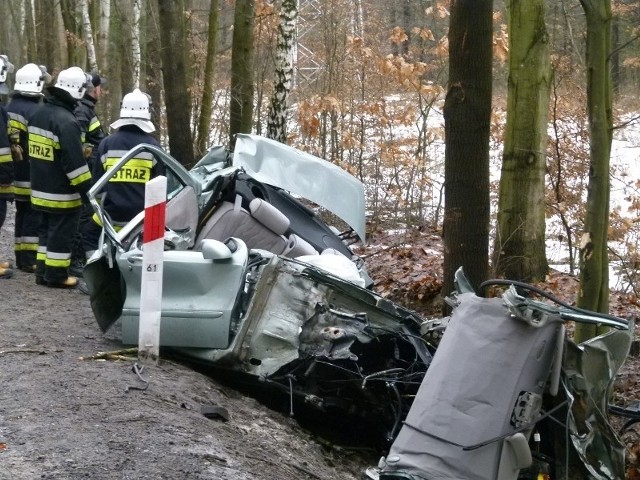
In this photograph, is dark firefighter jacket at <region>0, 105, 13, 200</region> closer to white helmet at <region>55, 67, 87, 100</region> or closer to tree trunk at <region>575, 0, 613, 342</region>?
white helmet at <region>55, 67, 87, 100</region>

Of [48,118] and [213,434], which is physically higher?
[48,118]

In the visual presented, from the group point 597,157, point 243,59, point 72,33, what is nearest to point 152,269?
point 597,157

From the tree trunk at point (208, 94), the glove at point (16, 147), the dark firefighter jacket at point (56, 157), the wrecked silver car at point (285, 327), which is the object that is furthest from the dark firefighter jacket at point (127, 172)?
the tree trunk at point (208, 94)

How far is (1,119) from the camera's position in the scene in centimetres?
916

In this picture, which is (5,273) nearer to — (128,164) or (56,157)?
(56,157)

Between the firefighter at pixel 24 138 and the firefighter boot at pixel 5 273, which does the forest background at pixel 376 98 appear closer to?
the firefighter at pixel 24 138

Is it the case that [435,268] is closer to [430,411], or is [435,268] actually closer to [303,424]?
[303,424]

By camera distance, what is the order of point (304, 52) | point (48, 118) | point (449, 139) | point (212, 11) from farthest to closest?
point (304, 52), point (212, 11), point (48, 118), point (449, 139)

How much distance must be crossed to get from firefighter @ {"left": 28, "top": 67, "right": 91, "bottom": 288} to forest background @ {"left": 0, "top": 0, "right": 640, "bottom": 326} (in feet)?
11.8

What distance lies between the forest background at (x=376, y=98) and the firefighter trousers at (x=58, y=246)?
3732 mm

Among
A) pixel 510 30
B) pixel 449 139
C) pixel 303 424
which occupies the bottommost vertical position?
pixel 303 424

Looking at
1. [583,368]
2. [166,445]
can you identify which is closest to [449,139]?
[583,368]

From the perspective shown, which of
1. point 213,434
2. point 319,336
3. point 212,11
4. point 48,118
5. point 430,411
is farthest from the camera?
point 212,11

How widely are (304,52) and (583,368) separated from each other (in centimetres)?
1696
